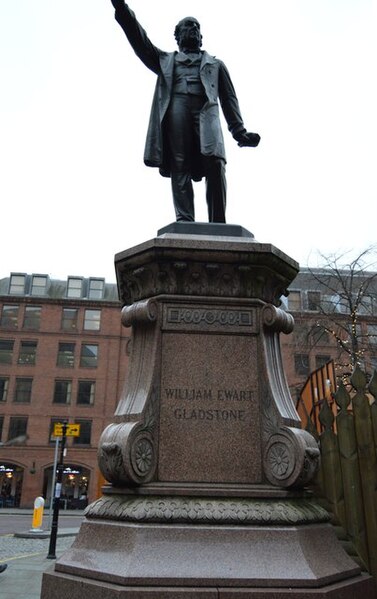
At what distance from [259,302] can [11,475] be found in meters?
44.8

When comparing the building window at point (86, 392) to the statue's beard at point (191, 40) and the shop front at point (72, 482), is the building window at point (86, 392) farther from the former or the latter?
the statue's beard at point (191, 40)

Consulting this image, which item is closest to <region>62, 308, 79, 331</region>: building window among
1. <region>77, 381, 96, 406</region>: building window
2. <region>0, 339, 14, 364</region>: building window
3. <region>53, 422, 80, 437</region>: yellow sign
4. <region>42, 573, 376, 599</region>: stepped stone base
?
<region>0, 339, 14, 364</region>: building window

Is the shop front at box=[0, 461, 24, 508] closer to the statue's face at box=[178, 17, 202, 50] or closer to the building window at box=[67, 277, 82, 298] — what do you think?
the building window at box=[67, 277, 82, 298]

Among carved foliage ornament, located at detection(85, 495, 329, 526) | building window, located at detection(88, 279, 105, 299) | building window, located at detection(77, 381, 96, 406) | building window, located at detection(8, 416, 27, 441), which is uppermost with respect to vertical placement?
building window, located at detection(88, 279, 105, 299)

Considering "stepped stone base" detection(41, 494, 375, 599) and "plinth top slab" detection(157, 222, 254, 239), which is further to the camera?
"plinth top slab" detection(157, 222, 254, 239)

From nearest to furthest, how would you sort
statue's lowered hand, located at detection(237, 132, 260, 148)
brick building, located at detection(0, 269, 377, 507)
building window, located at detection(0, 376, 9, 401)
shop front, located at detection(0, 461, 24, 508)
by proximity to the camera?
statue's lowered hand, located at detection(237, 132, 260, 148) < shop front, located at detection(0, 461, 24, 508) < brick building, located at detection(0, 269, 377, 507) < building window, located at detection(0, 376, 9, 401)

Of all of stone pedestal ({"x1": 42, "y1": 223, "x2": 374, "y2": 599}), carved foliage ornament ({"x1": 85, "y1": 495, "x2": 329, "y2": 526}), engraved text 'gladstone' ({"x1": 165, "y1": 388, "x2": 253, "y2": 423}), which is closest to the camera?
stone pedestal ({"x1": 42, "y1": 223, "x2": 374, "y2": 599})

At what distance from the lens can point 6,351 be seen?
46.5 m

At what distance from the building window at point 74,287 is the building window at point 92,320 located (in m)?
2.29

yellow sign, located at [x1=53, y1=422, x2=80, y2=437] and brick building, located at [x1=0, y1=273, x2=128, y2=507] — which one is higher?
brick building, located at [x1=0, y1=273, x2=128, y2=507]

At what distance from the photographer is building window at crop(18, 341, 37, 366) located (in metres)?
46.2

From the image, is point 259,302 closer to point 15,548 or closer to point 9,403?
point 15,548

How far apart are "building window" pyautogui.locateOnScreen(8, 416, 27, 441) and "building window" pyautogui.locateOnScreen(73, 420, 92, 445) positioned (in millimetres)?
4336

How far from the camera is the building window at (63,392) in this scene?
1773 inches
